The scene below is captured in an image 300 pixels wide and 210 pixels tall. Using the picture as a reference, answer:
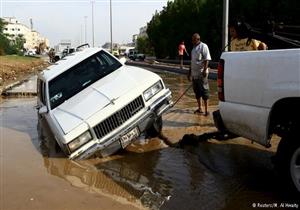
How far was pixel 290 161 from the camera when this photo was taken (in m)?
5.19

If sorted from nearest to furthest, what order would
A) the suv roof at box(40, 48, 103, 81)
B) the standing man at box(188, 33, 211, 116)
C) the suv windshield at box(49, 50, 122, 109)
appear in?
the suv windshield at box(49, 50, 122, 109), the suv roof at box(40, 48, 103, 81), the standing man at box(188, 33, 211, 116)

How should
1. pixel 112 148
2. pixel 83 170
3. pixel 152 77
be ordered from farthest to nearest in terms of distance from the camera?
pixel 152 77, pixel 112 148, pixel 83 170

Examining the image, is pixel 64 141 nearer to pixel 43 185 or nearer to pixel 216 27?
pixel 43 185

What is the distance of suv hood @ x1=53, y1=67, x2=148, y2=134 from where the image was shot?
24.8ft

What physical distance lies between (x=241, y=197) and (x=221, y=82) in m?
1.47

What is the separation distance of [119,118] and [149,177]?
4.56 ft

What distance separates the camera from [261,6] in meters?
34.1

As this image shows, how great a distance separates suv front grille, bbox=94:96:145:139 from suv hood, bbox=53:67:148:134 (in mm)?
215

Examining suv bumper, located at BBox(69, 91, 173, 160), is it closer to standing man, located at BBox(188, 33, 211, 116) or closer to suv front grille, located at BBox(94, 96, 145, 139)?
suv front grille, located at BBox(94, 96, 145, 139)

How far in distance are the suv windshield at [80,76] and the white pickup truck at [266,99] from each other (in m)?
3.25

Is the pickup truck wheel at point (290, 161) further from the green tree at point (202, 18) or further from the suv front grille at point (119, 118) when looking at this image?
the green tree at point (202, 18)

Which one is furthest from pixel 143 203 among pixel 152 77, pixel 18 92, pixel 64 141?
pixel 18 92

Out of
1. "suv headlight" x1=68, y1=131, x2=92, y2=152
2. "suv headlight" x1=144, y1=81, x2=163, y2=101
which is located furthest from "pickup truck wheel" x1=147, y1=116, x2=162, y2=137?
"suv headlight" x1=68, y1=131, x2=92, y2=152

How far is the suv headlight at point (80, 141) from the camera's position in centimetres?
734
